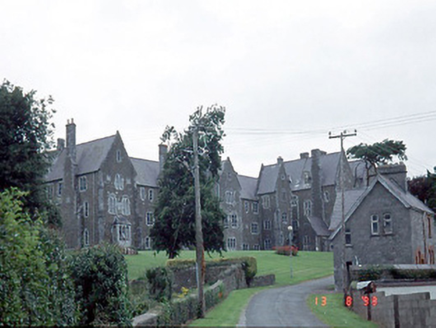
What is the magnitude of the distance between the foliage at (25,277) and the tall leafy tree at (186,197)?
102 ft

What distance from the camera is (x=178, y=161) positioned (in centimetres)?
5675

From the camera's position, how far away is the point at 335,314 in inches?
1270

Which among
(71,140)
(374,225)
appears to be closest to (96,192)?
(71,140)

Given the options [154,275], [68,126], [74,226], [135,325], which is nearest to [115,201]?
[74,226]

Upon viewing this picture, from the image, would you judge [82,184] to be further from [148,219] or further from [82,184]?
[148,219]

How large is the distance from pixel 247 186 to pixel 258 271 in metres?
43.8

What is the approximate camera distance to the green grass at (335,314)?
28969mm

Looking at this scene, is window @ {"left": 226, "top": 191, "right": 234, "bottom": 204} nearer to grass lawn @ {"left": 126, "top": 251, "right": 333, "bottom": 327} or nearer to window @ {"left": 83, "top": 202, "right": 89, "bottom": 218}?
grass lawn @ {"left": 126, "top": 251, "right": 333, "bottom": 327}

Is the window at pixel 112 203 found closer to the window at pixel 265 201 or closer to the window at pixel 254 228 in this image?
the window at pixel 254 228

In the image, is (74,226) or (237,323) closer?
(237,323)

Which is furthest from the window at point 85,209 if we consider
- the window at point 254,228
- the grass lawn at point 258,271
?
the window at point 254,228

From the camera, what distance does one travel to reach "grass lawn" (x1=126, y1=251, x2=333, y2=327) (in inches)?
1142

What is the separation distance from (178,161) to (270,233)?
48059 millimetres

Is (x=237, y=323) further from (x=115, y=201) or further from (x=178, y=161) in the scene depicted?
(x=115, y=201)
